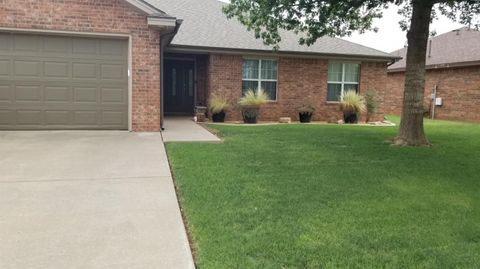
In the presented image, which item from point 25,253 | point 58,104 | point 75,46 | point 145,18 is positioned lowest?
point 25,253

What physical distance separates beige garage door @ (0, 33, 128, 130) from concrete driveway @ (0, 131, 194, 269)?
2.26 metres

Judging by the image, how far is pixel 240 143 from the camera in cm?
928

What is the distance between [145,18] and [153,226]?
7.28 meters

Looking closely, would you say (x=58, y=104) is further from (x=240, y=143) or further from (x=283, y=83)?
(x=283, y=83)

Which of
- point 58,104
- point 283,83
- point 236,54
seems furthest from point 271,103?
point 58,104

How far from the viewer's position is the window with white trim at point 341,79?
56.6 ft

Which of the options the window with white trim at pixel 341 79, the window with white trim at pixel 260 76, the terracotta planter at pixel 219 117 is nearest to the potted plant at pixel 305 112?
the window with white trim at pixel 260 76

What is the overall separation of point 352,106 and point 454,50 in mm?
9504

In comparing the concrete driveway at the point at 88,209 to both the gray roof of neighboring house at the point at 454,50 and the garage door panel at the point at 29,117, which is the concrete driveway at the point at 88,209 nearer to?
the garage door panel at the point at 29,117

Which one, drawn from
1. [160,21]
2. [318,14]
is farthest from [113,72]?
[318,14]

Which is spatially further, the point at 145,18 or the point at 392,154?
the point at 145,18

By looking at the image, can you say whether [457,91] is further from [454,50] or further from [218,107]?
[218,107]

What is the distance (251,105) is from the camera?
1523cm

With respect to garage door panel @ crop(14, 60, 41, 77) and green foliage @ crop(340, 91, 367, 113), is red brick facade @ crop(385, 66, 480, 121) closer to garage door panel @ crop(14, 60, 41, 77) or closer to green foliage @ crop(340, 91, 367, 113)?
green foliage @ crop(340, 91, 367, 113)
